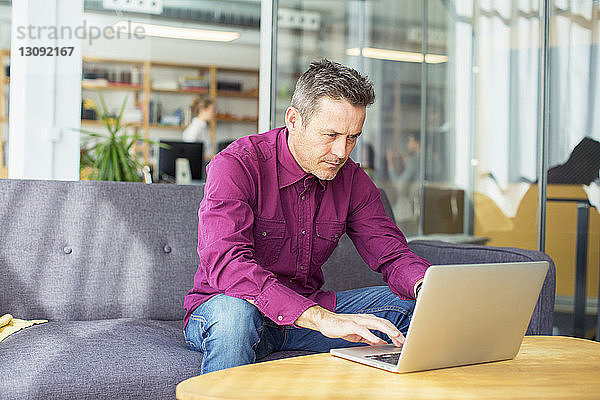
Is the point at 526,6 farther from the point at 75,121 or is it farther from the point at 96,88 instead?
the point at 96,88

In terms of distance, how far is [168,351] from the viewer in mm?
1863

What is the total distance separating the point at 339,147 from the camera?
1.75 meters

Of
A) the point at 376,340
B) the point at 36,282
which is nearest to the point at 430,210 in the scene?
the point at 36,282

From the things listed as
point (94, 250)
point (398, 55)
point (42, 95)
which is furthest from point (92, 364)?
point (398, 55)

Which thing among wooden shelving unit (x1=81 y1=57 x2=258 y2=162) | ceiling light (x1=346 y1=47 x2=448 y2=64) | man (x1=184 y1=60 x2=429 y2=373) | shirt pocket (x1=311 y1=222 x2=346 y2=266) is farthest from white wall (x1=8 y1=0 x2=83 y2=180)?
A: wooden shelving unit (x1=81 y1=57 x2=258 y2=162)

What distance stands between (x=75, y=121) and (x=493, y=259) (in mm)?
2109

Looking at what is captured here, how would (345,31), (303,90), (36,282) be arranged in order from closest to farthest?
1. (303,90)
2. (36,282)
3. (345,31)

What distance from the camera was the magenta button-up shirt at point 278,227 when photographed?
1632 mm

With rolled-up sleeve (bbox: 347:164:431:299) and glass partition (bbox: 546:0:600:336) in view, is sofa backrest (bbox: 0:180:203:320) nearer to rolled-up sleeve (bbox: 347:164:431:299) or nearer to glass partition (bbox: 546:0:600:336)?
rolled-up sleeve (bbox: 347:164:431:299)

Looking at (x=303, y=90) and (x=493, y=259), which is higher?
(x=303, y=90)

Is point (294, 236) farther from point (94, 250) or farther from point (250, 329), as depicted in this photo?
point (94, 250)

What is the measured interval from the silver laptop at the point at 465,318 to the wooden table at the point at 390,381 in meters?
0.02

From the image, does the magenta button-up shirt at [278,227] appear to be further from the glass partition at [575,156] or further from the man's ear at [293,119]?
the glass partition at [575,156]

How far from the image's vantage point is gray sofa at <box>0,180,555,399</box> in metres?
2.12
